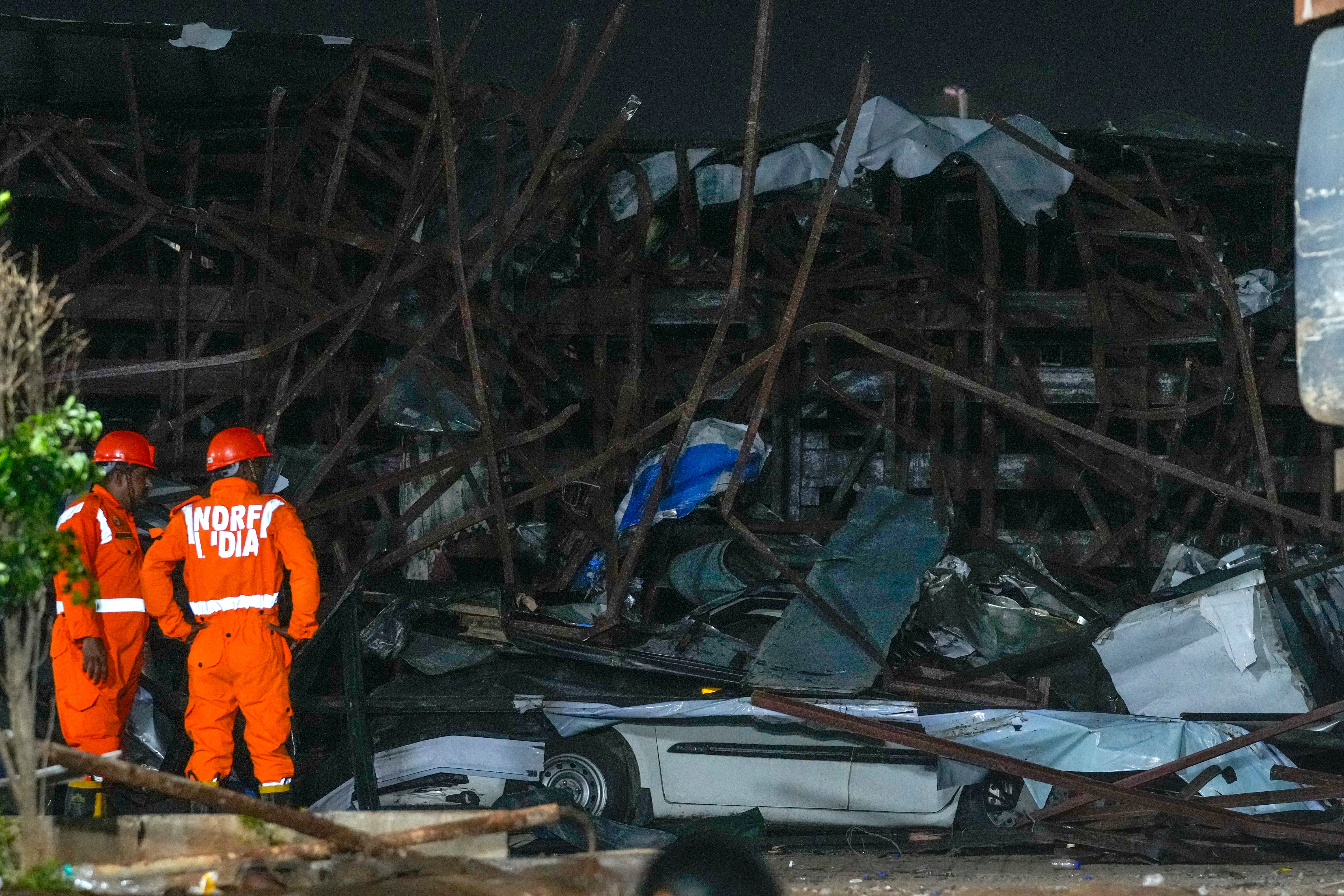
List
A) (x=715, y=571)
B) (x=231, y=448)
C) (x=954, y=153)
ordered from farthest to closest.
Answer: (x=954, y=153) < (x=715, y=571) < (x=231, y=448)

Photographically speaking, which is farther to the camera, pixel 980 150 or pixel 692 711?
pixel 980 150

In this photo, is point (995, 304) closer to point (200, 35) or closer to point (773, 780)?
point (773, 780)

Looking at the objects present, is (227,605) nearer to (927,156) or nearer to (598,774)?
(598,774)

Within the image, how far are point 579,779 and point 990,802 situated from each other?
1.96m

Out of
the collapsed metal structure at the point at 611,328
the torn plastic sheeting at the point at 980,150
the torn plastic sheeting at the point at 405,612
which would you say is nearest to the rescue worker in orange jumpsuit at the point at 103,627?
the collapsed metal structure at the point at 611,328

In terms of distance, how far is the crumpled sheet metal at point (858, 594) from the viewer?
5496 millimetres

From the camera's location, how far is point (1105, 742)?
534cm

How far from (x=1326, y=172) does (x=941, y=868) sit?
11.6 feet

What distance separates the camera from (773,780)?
565 centimetres

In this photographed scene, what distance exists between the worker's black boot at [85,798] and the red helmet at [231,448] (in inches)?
55.1

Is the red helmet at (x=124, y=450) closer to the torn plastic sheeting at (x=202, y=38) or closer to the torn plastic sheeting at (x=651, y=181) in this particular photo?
the torn plastic sheeting at (x=202, y=38)

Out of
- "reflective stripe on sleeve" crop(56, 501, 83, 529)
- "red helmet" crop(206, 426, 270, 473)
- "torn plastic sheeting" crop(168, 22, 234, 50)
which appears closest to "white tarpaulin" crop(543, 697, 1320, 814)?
"red helmet" crop(206, 426, 270, 473)

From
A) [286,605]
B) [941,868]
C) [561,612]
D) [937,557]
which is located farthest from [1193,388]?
[286,605]

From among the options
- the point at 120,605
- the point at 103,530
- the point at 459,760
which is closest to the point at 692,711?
the point at 459,760
